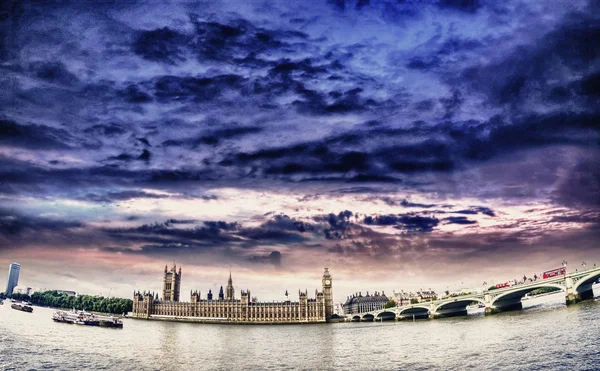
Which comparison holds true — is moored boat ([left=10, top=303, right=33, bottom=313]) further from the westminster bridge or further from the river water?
the westminster bridge

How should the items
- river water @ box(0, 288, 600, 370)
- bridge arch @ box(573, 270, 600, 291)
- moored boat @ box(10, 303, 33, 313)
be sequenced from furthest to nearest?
1. moored boat @ box(10, 303, 33, 313)
2. bridge arch @ box(573, 270, 600, 291)
3. river water @ box(0, 288, 600, 370)

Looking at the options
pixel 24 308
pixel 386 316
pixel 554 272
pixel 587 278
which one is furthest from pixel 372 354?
pixel 24 308

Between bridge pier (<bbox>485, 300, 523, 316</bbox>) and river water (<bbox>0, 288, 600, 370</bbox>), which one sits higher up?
bridge pier (<bbox>485, 300, 523, 316</bbox>)

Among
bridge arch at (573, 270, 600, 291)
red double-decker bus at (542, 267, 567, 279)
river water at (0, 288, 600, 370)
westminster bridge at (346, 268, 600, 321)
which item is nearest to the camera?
river water at (0, 288, 600, 370)

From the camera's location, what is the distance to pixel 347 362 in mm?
53469

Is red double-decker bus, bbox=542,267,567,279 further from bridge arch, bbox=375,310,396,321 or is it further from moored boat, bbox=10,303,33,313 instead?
moored boat, bbox=10,303,33,313

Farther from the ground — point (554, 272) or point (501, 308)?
point (554, 272)

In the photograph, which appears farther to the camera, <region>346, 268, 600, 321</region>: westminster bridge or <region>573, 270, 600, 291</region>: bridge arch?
<region>346, 268, 600, 321</region>: westminster bridge

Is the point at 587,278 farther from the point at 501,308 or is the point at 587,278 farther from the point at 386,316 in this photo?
the point at 386,316

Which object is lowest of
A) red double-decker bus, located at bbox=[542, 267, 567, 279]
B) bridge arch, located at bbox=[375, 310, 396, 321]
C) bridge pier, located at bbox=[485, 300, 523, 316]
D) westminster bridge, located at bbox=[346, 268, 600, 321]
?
bridge arch, located at bbox=[375, 310, 396, 321]

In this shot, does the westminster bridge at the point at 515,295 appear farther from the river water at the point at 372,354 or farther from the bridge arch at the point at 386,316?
the river water at the point at 372,354

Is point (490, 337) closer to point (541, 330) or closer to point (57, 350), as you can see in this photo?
point (541, 330)

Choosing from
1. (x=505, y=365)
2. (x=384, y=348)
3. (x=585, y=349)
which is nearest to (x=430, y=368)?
(x=505, y=365)

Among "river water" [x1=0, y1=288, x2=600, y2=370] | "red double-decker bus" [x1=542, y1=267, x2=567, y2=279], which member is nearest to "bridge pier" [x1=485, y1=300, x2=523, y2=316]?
"red double-decker bus" [x1=542, y1=267, x2=567, y2=279]
